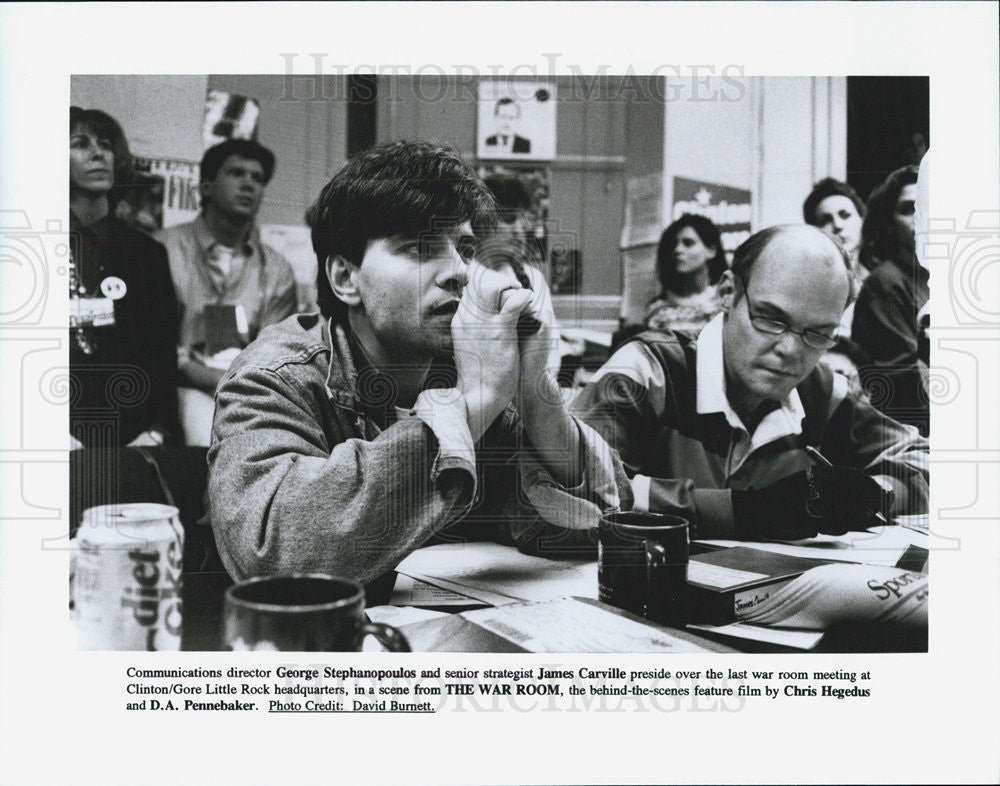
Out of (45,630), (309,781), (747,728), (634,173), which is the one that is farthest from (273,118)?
(747,728)

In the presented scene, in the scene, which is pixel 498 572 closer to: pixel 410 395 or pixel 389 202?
pixel 410 395

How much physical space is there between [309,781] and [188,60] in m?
1.00

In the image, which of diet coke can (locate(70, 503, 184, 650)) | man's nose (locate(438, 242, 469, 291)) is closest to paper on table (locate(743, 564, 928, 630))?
man's nose (locate(438, 242, 469, 291))

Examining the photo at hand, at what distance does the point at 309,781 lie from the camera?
1.06 meters

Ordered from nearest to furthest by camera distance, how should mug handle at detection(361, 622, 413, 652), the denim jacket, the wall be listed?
mug handle at detection(361, 622, 413, 652) → the denim jacket → the wall

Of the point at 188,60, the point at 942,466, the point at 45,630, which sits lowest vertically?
the point at 45,630

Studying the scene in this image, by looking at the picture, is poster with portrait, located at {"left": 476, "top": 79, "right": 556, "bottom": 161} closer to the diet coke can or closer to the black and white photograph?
the black and white photograph

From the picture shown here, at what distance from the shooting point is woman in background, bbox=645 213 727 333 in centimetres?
110

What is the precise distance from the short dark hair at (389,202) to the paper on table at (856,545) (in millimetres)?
585

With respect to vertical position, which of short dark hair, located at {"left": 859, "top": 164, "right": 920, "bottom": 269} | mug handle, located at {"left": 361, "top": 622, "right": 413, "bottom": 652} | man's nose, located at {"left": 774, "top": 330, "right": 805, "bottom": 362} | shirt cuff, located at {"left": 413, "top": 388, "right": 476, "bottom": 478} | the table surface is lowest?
the table surface

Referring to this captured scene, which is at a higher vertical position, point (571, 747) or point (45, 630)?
point (45, 630)

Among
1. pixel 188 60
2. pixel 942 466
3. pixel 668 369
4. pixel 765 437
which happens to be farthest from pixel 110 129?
pixel 942 466

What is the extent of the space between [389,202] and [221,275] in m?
0.25

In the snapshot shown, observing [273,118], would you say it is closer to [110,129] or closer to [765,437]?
[110,129]
